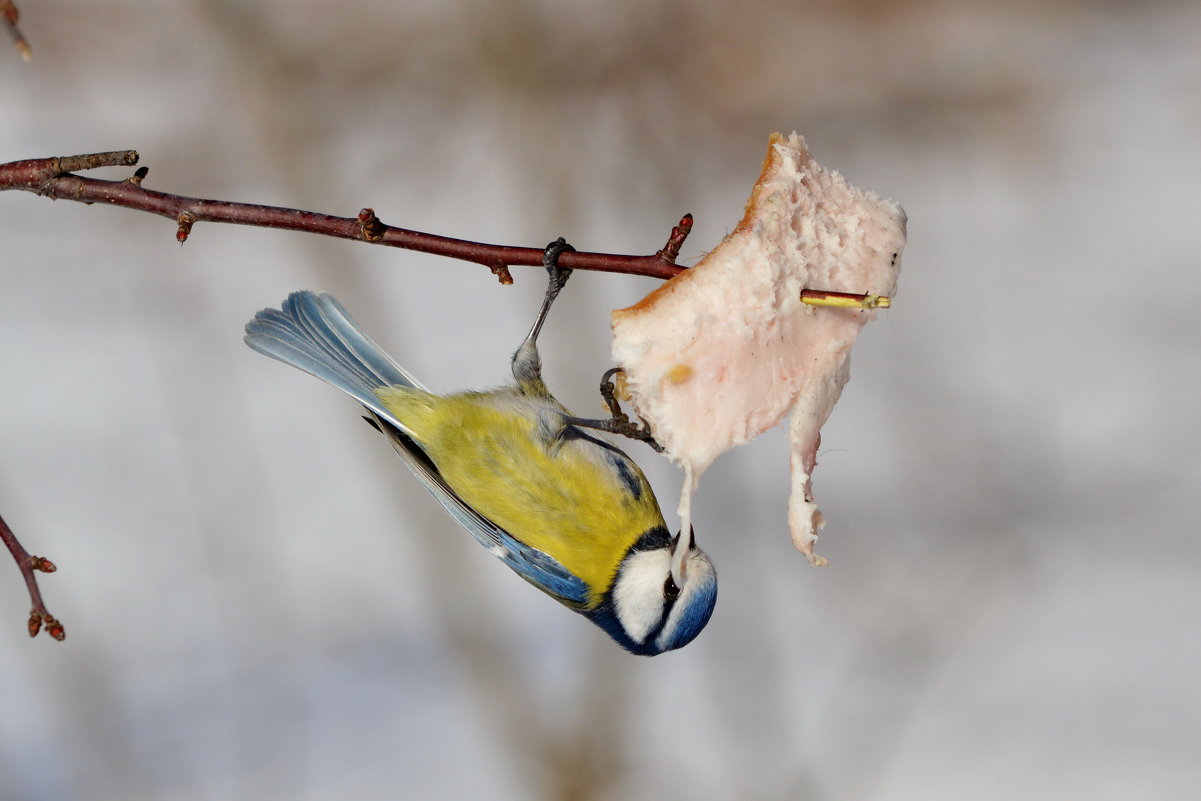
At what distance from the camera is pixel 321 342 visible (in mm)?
1203

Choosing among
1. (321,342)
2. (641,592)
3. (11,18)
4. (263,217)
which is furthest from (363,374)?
(11,18)

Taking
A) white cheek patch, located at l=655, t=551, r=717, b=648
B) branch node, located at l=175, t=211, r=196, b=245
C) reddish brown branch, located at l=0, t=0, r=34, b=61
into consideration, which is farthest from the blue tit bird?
reddish brown branch, located at l=0, t=0, r=34, b=61

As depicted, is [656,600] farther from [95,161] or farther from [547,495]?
[95,161]

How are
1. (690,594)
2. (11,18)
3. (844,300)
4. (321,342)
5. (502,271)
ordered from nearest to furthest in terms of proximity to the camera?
(11,18)
(844,300)
(502,271)
(690,594)
(321,342)

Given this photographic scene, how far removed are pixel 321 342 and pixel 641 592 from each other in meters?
0.49

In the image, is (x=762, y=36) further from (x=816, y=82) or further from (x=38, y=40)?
(x=38, y=40)

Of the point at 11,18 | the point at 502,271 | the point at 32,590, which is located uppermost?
the point at 502,271

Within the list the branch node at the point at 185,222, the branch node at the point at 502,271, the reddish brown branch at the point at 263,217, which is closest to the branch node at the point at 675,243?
the reddish brown branch at the point at 263,217

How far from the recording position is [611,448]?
1.15 meters

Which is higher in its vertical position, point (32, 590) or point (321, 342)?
point (321, 342)

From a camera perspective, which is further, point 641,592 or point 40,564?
point 641,592

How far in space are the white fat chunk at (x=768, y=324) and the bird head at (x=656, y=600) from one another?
36 cm

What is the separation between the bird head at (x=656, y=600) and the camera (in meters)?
1.10

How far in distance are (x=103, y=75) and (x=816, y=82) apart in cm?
179
